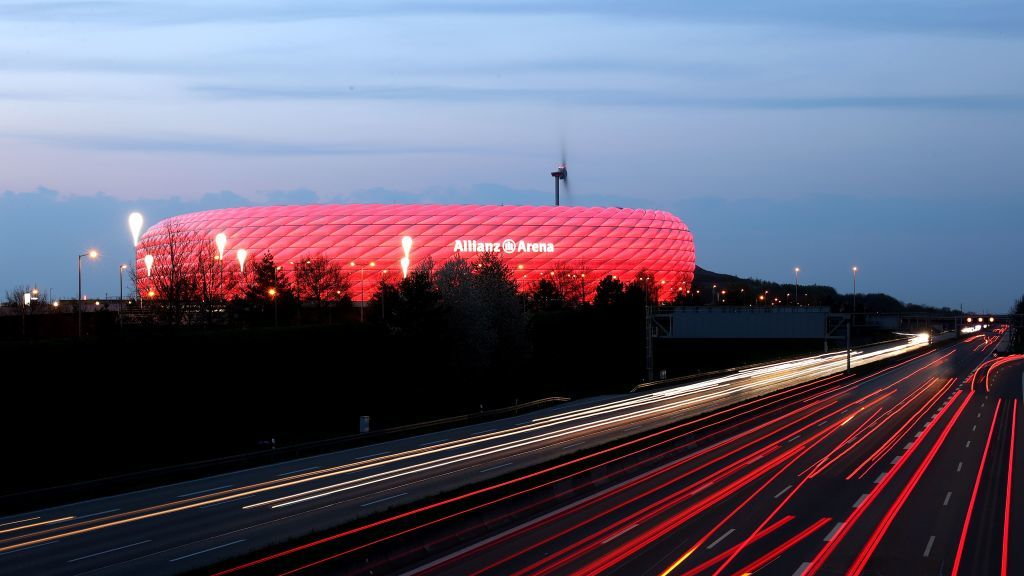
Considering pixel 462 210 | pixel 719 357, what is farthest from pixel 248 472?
pixel 462 210

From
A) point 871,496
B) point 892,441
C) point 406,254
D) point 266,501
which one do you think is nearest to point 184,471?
point 266,501

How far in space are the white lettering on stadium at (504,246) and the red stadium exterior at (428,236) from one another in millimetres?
137

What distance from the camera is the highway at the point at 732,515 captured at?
15.7 meters

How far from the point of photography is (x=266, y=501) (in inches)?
901

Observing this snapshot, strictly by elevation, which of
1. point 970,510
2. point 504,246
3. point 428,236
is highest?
point 428,236

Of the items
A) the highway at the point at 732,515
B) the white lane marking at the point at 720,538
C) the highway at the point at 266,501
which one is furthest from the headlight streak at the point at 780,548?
the highway at the point at 266,501

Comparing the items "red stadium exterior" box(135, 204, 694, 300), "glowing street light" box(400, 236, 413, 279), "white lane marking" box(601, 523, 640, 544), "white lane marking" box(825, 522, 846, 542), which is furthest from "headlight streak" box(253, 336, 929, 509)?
"red stadium exterior" box(135, 204, 694, 300)

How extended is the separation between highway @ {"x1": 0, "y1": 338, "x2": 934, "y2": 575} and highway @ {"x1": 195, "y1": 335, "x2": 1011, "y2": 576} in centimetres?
242

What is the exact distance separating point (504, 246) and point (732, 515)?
119m

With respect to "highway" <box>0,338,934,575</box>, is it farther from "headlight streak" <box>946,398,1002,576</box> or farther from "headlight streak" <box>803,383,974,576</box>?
"headlight streak" <box>946,398,1002,576</box>

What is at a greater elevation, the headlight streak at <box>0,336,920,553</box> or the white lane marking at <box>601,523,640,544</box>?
the white lane marking at <box>601,523,640,544</box>

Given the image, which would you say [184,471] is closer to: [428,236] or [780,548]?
[780,548]

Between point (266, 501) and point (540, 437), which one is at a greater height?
point (266, 501)

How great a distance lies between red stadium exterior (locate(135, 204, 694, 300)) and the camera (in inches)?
5325
